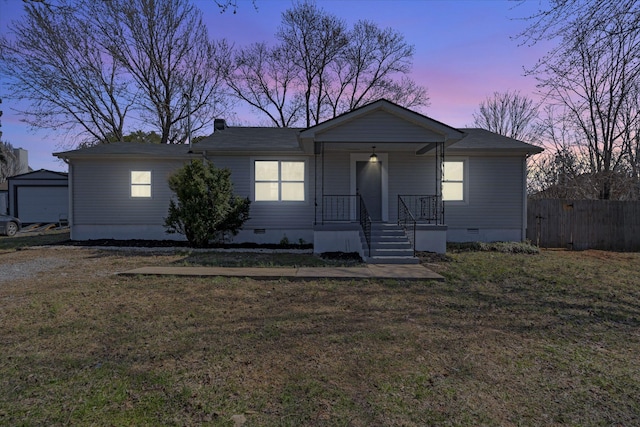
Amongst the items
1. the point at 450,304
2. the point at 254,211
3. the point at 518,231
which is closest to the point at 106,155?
the point at 254,211

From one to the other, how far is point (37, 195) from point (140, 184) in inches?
444

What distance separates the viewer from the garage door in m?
18.7

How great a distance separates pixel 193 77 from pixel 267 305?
21.0 meters

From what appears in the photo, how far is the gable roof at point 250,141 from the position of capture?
11.0m

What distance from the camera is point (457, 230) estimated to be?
1155 cm

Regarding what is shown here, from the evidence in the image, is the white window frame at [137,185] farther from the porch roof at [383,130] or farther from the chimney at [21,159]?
the chimney at [21,159]

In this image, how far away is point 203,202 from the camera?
998 centimetres

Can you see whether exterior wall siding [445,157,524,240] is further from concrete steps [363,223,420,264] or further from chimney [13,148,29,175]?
chimney [13,148,29,175]

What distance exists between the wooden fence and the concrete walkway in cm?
750

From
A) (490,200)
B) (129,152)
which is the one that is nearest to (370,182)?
(490,200)

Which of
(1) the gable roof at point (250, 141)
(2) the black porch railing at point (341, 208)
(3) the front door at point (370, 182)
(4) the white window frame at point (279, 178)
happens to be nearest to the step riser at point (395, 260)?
(2) the black porch railing at point (341, 208)

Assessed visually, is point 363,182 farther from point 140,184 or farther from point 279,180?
point 140,184

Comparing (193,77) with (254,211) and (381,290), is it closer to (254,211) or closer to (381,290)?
(254,211)

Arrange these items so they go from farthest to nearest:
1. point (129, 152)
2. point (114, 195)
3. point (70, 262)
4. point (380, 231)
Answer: point (114, 195)
point (129, 152)
point (380, 231)
point (70, 262)
